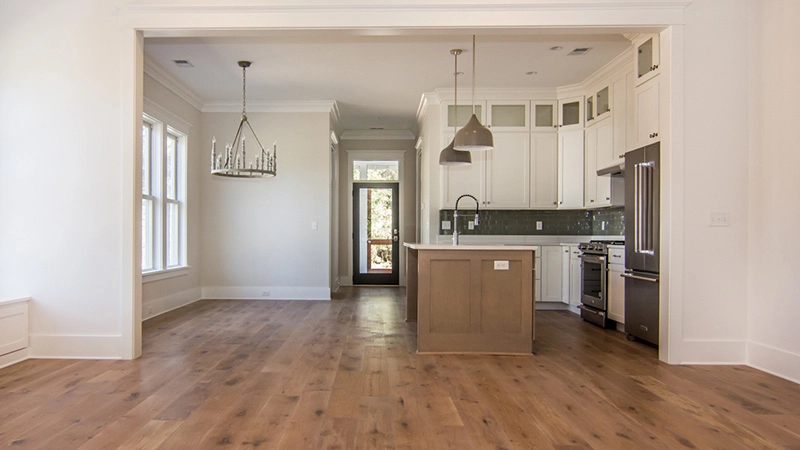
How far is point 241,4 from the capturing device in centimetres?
360

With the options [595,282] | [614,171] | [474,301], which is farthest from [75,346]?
[614,171]

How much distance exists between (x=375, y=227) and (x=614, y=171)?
473cm

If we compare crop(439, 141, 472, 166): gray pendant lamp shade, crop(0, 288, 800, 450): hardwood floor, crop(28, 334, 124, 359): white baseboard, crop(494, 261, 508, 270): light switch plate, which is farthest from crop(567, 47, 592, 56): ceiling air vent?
crop(28, 334, 124, 359): white baseboard

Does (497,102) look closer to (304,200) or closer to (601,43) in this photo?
(601,43)

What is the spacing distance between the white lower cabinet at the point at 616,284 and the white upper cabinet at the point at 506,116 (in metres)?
2.25

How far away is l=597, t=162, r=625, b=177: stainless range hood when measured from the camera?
5.19m

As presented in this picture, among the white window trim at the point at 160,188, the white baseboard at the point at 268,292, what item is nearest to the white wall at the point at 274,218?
the white baseboard at the point at 268,292

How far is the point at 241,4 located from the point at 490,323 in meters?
3.10

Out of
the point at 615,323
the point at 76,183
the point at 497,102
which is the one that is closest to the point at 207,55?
the point at 76,183

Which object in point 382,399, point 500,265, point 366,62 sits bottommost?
point 382,399

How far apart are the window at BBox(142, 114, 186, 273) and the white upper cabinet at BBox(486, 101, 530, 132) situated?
4.14 meters

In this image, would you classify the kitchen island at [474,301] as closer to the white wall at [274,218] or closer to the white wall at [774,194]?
the white wall at [774,194]

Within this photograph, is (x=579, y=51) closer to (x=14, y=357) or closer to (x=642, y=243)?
(x=642, y=243)

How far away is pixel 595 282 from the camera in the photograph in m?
5.27
